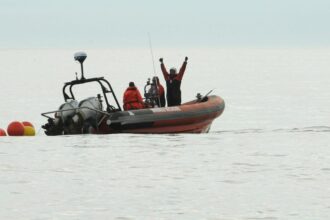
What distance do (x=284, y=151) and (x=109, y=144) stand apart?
312 centimetres

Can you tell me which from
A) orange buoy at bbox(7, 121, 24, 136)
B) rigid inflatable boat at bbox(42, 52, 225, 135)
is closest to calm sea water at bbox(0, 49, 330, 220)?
rigid inflatable boat at bbox(42, 52, 225, 135)

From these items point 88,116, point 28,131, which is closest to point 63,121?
point 88,116

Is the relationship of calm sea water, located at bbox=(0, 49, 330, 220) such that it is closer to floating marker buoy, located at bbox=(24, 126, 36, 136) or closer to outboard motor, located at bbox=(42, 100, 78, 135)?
outboard motor, located at bbox=(42, 100, 78, 135)

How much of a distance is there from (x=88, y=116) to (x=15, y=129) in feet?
6.27

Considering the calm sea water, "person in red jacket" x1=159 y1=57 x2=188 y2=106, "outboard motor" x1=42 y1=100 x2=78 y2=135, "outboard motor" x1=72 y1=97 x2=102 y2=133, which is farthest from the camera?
"person in red jacket" x1=159 y1=57 x2=188 y2=106

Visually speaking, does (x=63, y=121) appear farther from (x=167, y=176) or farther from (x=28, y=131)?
(x=167, y=176)

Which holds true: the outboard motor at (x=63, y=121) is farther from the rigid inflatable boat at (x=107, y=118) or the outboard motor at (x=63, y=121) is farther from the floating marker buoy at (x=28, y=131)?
the floating marker buoy at (x=28, y=131)

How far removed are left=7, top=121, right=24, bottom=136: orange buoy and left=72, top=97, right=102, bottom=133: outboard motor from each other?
65.4 inches

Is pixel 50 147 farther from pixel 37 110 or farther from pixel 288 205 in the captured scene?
pixel 37 110

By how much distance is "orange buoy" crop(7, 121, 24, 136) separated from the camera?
17656mm

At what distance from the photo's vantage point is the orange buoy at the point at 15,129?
57.9ft

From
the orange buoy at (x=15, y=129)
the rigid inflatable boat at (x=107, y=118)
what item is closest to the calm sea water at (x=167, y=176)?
the rigid inflatable boat at (x=107, y=118)

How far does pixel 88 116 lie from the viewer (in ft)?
54.5

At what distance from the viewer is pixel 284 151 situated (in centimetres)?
1462
